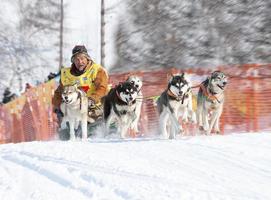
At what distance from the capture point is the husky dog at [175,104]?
374 inches

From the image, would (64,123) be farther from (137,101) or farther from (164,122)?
(164,122)

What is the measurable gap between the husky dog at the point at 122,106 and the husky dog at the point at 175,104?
1.98 ft

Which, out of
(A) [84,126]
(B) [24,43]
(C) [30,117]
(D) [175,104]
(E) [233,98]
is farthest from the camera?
(B) [24,43]

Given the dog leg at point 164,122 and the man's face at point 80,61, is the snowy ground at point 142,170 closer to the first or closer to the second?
the dog leg at point 164,122

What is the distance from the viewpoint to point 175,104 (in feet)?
31.5

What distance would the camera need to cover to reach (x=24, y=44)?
3881cm

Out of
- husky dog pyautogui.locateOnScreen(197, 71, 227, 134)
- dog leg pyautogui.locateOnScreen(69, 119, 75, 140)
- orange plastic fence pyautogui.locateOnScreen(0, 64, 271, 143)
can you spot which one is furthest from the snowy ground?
orange plastic fence pyautogui.locateOnScreen(0, 64, 271, 143)

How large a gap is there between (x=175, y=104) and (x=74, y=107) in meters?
1.68

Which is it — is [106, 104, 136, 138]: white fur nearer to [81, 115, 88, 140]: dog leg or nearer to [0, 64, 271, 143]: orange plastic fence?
[81, 115, 88, 140]: dog leg

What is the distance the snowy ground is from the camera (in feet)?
18.5

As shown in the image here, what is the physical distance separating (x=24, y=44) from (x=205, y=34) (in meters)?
13.4

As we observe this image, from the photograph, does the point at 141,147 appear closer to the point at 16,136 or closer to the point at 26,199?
the point at 26,199

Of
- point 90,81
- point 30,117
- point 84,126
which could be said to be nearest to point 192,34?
point 30,117

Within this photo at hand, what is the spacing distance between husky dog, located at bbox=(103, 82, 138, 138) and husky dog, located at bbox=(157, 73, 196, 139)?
1.98 feet
